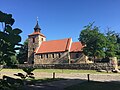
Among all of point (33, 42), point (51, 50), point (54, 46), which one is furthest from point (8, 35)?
point (33, 42)

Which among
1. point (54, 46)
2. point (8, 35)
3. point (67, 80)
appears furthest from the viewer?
point (54, 46)

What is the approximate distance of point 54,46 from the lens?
220 ft

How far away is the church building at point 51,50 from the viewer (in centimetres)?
6231

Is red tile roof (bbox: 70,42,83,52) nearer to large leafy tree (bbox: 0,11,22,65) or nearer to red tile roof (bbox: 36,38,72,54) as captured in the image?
red tile roof (bbox: 36,38,72,54)

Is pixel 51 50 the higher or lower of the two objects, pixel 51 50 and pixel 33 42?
the lower

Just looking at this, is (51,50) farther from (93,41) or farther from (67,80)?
(67,80)

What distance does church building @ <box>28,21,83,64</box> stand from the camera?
6231 centimetres

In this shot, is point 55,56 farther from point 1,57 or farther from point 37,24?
point 1,57

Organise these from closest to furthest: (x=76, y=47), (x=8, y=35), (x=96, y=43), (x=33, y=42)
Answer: (x=8, y=35), (x=96, y=43), (x=76, y=47), (x=33, y=42)

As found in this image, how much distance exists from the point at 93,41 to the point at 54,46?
18.9 m

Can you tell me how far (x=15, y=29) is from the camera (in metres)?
2.28

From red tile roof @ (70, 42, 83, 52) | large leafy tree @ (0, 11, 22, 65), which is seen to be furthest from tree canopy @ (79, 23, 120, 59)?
large leafy tree @ (0, 11, 22, 65)

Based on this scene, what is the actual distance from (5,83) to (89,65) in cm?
4334

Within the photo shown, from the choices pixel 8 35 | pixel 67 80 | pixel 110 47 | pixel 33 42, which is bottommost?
pixel 67 80
